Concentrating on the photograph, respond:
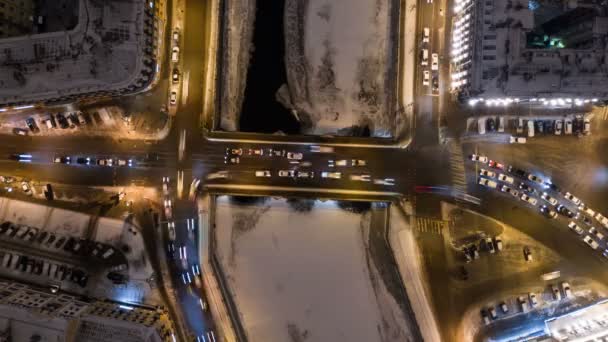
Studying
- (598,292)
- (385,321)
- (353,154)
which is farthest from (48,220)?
(598,292)

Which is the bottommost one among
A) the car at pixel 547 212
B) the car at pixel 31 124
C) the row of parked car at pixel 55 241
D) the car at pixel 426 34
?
the row of parked car at pixel 55 241

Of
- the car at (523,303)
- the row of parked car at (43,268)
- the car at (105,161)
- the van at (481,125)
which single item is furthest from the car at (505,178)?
the row of parked car at (43,268)

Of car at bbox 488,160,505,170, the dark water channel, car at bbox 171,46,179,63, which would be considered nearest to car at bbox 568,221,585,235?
car at bbox 488,160,505,170

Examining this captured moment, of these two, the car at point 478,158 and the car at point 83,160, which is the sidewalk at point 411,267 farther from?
the car at point 83,160

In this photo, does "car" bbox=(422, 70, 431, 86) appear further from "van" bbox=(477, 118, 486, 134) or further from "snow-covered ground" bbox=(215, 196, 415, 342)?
"snow-covered ground" bbox=(215, 196, 415, 342)

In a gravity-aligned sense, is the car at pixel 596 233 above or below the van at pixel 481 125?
below

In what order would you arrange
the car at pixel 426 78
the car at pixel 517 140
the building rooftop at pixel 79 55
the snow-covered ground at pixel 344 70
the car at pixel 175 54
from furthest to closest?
1. the snow-covered ground at pixel 344 70
2. the car at pixel 426 78
3. the car at pixel 517 140
4. the car at pixel 175 54
5. the building rooftop at pixel 79 55
